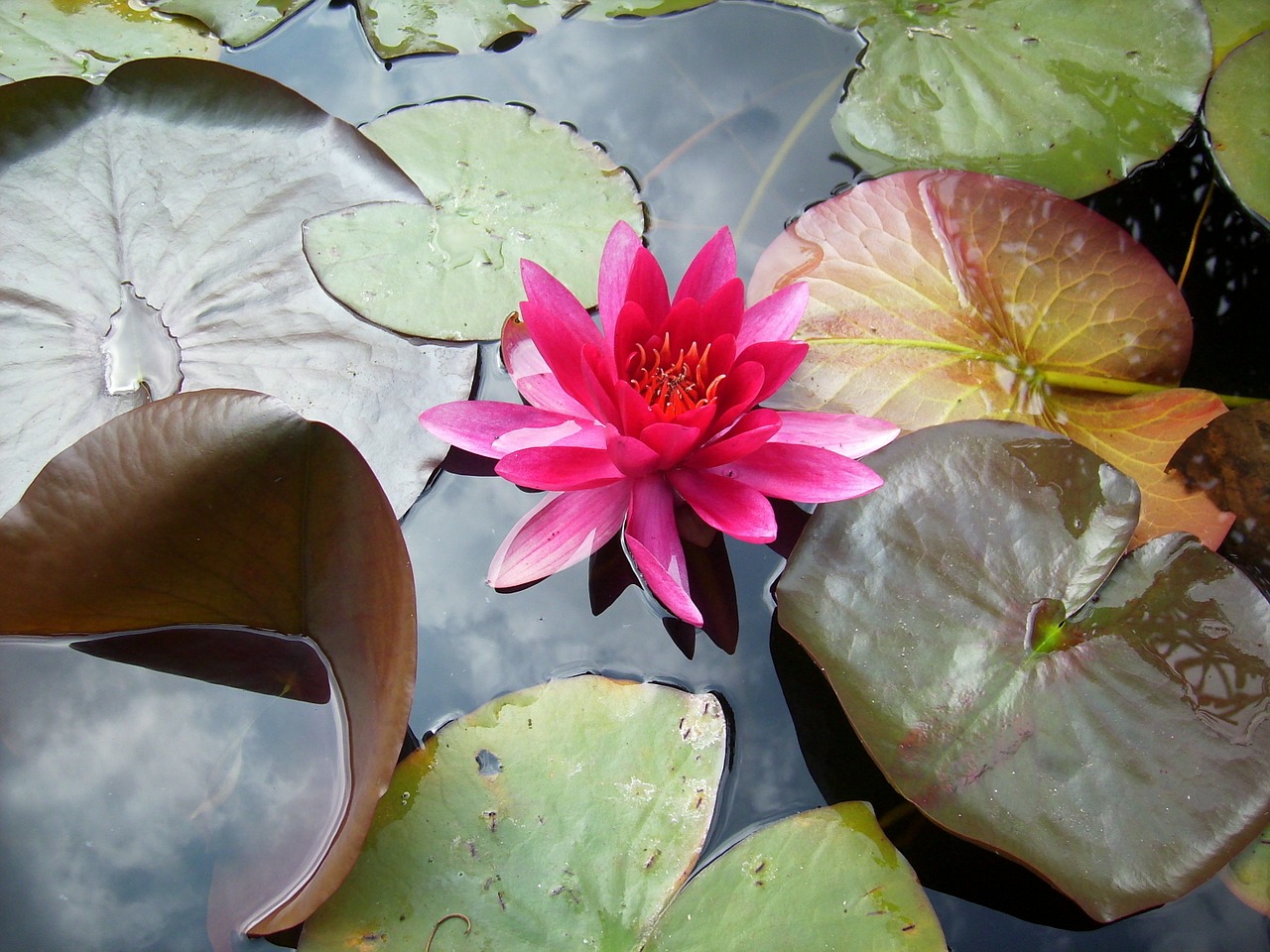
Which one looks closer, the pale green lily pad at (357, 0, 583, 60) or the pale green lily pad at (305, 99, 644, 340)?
the pale green lily pad at (305, 99, 644, 340)

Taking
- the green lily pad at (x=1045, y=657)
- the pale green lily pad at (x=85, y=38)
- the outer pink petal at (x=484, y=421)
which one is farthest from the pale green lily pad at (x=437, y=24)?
the green lily pad at (x=1045, y=657)

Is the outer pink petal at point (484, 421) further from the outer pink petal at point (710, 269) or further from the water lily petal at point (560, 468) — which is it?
the outer pink petal at point (710, 269)

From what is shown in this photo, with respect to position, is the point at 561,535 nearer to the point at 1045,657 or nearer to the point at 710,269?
the point at 710,269

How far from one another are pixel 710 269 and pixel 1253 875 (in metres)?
1.26

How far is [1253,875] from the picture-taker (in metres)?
1.20

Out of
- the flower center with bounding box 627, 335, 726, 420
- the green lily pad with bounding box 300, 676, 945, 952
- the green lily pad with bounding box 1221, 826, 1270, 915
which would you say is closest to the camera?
the green lily pad with bounding box 300, 676, 945, 952

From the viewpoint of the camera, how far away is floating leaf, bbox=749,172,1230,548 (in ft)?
5.05

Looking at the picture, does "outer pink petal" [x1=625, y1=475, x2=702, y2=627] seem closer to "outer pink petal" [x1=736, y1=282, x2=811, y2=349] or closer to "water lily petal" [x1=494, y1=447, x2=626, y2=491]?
"water lily petal" [x1=494, y1=447, x2=626, y2=491]

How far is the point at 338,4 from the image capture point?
2.06 m

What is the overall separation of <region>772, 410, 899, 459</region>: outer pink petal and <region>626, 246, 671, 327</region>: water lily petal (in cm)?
28

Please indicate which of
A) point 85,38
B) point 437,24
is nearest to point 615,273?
point 437,24

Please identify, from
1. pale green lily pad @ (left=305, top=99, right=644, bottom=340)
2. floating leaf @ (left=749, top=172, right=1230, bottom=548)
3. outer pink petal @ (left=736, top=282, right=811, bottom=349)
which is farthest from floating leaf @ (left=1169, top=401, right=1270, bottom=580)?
pale green lily pad @ (left=305, top=99, right=644, bottom=340)

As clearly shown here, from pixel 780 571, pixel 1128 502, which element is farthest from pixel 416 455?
pixel 1128 502

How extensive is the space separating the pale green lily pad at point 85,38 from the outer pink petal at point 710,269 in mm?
1375
